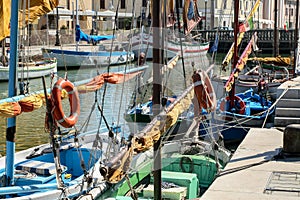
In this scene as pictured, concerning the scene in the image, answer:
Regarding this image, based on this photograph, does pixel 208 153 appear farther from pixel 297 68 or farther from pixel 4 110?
pixel 297 68

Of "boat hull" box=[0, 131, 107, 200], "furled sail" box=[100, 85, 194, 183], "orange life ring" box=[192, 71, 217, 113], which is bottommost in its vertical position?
"boat hull" box=[0, 131, 107, 200]

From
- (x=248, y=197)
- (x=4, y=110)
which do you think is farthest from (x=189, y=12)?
(x=248, y=197)

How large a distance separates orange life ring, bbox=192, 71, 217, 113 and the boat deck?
3.53ft

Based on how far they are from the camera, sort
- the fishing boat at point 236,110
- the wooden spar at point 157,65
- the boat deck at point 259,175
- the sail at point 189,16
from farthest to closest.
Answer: the fishing boat at point 236,110 < the sail at point 189,16 < the wooden spar at point 157,65 < the boat deck at point 259,175

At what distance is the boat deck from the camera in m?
8.20

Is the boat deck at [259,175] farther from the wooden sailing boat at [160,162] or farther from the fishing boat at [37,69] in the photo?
the fishing boat at [37,69]

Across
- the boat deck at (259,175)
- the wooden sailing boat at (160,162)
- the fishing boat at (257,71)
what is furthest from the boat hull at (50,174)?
the fishing boat at (257,71)

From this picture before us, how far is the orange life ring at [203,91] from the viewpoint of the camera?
9.86 meters

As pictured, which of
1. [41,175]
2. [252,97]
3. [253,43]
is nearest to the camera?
[41,175]

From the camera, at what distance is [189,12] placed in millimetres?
17344

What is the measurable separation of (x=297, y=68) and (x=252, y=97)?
362cm

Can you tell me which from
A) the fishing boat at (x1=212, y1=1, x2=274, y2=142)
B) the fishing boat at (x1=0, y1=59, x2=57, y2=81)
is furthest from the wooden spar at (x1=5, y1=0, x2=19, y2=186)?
the fishing boat at (x1=0, y1=59, x2=57, y2=81)

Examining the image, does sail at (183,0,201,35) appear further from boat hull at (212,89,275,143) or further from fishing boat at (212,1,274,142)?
boat hull at (212,89,275,143)

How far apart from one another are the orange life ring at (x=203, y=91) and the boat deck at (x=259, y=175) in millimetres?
1077
